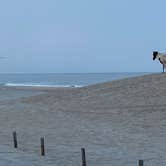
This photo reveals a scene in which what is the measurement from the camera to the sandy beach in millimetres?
14180

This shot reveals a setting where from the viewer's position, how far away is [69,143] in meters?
16.8

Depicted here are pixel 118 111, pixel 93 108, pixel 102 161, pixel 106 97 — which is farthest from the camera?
pixel 106 97

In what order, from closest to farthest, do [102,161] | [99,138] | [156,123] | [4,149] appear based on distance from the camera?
[102,161] → [4,149] → [99,138] → [156,123]

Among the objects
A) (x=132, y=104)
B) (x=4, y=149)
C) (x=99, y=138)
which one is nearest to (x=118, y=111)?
(x=132, y=104)

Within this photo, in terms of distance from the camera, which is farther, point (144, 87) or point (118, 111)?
point (144, 87)

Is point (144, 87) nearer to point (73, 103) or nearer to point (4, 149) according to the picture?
point (73, 103)

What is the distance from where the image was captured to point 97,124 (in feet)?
72.4

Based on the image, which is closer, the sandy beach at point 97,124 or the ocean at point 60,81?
the sandy beach at point 97,124

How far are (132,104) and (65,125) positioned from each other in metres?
6.21

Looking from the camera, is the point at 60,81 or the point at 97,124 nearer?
the point at 97,124

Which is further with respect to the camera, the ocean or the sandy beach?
the ocean

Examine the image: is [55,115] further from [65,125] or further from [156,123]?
[156,123]

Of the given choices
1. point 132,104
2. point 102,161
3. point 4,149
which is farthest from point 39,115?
point 102,161

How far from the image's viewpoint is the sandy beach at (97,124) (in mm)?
14180
